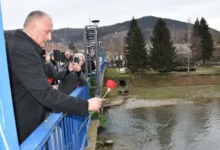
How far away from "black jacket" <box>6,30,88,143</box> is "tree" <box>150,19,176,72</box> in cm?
2727

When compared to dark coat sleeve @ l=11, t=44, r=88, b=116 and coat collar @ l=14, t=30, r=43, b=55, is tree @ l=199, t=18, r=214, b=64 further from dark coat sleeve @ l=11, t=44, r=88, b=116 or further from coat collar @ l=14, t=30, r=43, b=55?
dark coat sleeve @ l=11, t=44, r=88, b=116

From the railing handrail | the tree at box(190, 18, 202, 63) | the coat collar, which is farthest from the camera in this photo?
the tree at box(190, 18, 202, 63)

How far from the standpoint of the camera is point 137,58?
29.4 metres

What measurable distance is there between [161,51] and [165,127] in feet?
55.7

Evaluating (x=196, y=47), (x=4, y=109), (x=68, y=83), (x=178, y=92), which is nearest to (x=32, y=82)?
(x=4, y=109)

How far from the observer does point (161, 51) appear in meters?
29.2

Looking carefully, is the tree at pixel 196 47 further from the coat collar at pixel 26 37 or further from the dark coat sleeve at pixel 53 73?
the coat collar at pixel 26 37

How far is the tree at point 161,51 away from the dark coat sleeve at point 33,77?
89.9 feet

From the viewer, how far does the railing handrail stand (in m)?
1.60

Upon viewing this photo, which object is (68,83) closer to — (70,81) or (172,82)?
(70,81)

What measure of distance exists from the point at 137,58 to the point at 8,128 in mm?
28381

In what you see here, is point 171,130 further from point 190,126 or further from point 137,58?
point 137,58

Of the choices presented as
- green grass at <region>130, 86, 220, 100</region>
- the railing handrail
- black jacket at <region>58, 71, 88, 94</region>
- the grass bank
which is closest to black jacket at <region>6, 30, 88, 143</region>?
the railing handrail

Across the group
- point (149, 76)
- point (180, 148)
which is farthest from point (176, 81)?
point (180, 148)
